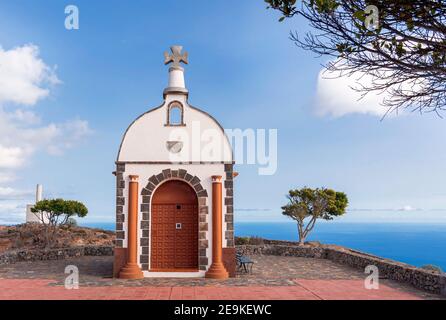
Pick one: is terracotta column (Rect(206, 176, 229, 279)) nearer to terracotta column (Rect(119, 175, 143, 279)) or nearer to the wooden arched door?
the wooden arched door

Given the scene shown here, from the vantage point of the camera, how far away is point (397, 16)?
250 inches

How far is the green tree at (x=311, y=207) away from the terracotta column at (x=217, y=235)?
13.1 meters

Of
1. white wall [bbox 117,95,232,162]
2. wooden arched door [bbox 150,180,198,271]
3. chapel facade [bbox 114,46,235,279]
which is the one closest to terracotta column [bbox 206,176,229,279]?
chapel facade [bbox 114,46,235,279]

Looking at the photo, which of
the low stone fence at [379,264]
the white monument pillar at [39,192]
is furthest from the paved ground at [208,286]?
the white monument pillar at [39,192]

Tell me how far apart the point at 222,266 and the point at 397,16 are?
862 centimetres

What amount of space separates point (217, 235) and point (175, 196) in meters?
1.91

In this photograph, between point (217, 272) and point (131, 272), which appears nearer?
point (131, 272)

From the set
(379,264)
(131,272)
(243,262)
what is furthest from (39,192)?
(379,264)

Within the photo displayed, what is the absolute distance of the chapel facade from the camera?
12016mm

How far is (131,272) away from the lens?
11680 millimetres

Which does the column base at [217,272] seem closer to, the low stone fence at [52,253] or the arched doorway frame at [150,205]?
the arched doorway frame at [150,205]

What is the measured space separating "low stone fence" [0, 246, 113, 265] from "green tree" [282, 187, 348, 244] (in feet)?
38.2

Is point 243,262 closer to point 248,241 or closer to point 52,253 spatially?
point 52,253

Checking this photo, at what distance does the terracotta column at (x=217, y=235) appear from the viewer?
11.8 m
